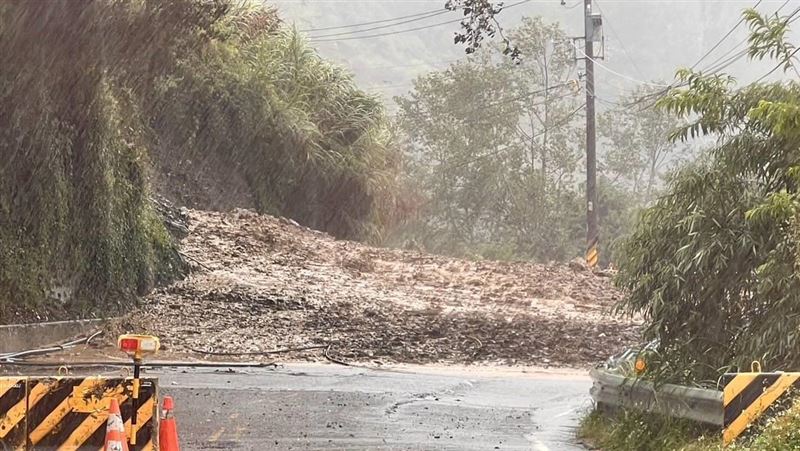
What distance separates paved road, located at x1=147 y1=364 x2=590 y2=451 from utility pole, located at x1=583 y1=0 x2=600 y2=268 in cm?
1938

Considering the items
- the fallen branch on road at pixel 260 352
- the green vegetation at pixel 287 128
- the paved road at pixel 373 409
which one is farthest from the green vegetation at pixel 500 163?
the paved road at pixel 373 409

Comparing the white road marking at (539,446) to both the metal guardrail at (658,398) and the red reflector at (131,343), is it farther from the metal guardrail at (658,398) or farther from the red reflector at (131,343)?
the red reflector at (131,343)

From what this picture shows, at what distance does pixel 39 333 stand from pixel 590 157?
23.6m

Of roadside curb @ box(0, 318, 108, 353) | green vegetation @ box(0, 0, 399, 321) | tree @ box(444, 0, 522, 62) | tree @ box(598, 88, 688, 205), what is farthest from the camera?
tree @ box(598, 88, 688, 205)

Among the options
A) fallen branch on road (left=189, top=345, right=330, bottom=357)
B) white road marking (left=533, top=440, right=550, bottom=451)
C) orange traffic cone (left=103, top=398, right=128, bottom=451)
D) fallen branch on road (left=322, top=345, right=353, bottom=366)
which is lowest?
fallen branch on road (left=322, top=345, right=353, bottom=366)

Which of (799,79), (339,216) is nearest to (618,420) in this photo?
(799,79)

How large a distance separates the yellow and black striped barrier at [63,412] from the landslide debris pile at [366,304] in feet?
40.3

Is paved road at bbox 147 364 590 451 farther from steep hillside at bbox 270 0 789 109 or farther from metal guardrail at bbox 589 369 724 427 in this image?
steep hillside at bbox 270 0 789 109

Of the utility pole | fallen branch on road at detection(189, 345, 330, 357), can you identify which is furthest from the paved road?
the utility pole

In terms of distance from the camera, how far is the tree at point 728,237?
29.8ft

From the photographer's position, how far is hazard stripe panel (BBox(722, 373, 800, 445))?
750 centimetres

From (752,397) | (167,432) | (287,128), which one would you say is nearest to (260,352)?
(167,432)

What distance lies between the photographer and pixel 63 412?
736 cm

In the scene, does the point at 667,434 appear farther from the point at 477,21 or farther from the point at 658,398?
the point at 477,21
